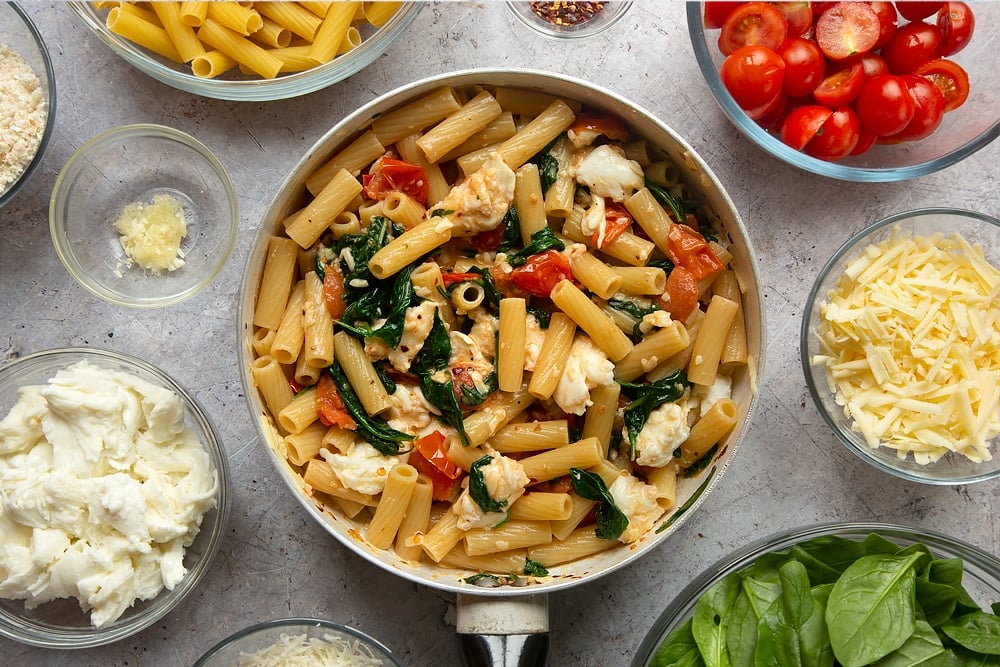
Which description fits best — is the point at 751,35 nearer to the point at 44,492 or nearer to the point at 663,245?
the point at 663,245

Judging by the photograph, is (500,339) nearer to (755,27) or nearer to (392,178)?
(392,178)

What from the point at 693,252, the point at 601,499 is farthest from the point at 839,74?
the point at 601,499

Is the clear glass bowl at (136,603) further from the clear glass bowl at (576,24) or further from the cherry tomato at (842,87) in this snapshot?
the cherry tomato at (842,87)

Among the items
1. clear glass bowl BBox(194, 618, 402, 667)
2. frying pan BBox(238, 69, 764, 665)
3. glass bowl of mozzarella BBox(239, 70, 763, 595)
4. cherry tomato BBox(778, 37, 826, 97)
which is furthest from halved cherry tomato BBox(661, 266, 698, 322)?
clear glass bowl BBox(194, 618, 402, 667)

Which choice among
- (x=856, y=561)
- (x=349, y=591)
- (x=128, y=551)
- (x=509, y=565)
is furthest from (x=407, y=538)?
(x=856, y=561)

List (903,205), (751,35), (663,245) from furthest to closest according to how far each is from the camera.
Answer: (903,205) → (751,35) → (663,245)

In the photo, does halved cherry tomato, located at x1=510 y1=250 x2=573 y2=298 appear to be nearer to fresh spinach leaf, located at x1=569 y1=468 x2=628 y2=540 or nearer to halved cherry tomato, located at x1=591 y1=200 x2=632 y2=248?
halved cherry tomato, located at x1=591 y1=200 x2=632 y2=248

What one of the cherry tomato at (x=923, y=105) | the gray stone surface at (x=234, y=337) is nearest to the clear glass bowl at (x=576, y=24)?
the gray stone surface at (x=234, y=337)
